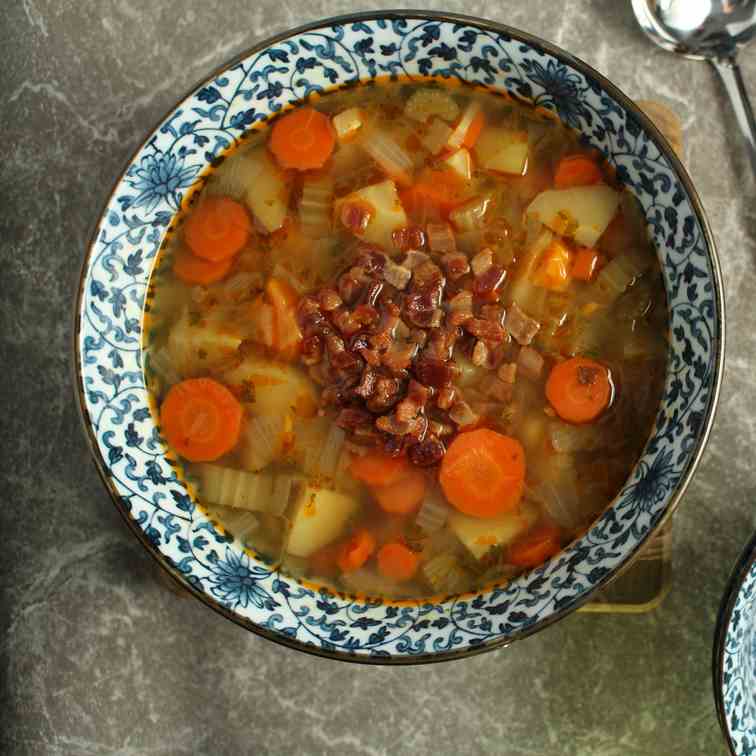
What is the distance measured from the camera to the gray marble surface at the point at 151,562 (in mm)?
2781

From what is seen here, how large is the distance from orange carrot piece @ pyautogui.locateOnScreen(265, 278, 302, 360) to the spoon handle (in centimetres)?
143

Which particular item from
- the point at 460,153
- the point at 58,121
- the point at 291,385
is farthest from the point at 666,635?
the point at 58,121

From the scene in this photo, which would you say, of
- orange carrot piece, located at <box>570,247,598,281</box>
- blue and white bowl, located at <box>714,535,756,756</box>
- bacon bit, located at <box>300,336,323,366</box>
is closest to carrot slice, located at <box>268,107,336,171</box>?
bacon bit, located at <box>300,336,323,366</box>

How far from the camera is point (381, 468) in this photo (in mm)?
2557

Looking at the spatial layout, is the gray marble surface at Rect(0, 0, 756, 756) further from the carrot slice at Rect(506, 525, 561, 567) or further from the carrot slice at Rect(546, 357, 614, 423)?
the carrot slice at Rect(546, 357, 614, 423)

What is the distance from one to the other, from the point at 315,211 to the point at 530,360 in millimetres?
727

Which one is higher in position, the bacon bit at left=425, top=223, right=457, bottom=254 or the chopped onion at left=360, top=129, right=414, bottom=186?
the chopped onion at left=360, top=129, right=414, bottom=186

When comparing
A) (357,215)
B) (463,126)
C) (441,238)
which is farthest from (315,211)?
(463,126)

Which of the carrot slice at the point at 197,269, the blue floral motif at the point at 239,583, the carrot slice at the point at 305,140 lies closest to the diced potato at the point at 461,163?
the carrot slice at the point at 305,140

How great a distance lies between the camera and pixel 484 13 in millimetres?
2818

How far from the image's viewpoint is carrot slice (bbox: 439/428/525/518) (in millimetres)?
2490

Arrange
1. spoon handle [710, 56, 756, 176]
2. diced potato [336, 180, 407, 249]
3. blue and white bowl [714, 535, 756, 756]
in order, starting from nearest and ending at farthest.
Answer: blue and white bowl [714, 535, 756, 756], diced potato [336, 180, 407, 249], spoon handle [710, 56, 756, 176]

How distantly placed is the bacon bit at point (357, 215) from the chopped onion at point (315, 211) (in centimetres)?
6

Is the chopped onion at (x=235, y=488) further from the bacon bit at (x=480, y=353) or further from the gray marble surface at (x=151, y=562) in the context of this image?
the bacon bit at (x=480, y=353)
